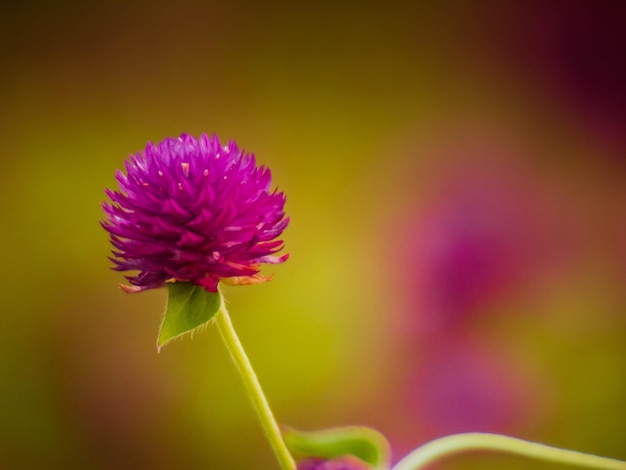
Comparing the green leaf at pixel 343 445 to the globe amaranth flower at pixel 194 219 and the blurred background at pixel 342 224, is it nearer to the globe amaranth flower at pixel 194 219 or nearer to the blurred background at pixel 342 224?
the globe amaranth flower at pixel 194 219

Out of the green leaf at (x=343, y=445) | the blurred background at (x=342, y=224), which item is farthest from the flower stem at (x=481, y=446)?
the blurred background at (x=342, y=224)

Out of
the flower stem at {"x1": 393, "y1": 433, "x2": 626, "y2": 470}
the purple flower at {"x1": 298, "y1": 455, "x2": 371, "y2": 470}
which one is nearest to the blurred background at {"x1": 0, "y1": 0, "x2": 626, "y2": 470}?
the flower stem at {"x1": 393, "y1": 433, "x2": 626, "y2": 470}

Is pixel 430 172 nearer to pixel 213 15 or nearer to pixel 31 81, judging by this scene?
pixel 213 15

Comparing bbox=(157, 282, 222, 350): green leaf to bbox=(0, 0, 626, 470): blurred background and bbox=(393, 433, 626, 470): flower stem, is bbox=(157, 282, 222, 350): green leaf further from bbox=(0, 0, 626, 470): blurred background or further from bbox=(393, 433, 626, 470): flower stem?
bbox=(0, 0, 626, 470): blurred background

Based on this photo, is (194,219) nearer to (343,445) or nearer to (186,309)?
(186,309)

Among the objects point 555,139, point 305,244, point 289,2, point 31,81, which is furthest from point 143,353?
point 555,139
